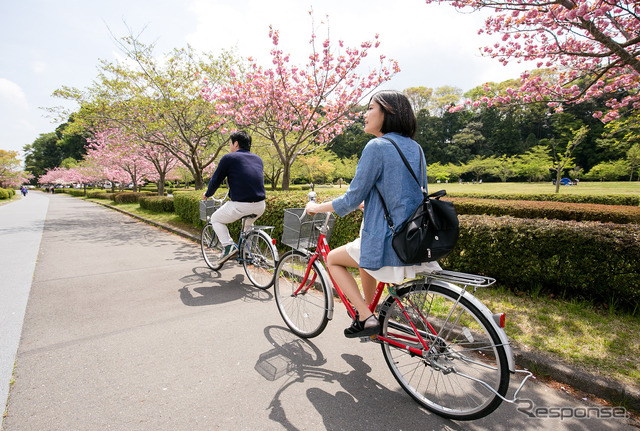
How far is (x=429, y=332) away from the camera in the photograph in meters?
2.04

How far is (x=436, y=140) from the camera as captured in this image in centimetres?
5938

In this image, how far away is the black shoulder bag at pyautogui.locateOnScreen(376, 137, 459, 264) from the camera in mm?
1740

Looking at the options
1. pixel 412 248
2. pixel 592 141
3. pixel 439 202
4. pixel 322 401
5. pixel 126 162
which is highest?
pixel 592 141

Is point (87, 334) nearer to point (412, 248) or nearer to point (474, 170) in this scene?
point (412, 248)

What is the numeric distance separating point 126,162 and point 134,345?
981 inches

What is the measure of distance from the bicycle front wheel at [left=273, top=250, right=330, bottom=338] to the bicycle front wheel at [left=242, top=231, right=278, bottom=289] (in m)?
0.89

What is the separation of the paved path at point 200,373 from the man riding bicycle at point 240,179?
114 centimetres

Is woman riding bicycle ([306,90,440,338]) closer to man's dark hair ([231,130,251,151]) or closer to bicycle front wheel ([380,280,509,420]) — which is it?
bicycle front wheel ([380,280,509,420])

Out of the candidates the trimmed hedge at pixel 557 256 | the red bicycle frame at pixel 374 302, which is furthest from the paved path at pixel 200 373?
the trimmed hedge at pixel 557 256

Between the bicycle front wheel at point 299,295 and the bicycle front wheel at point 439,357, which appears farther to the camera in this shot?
the bicycle front wheel at point 299,295

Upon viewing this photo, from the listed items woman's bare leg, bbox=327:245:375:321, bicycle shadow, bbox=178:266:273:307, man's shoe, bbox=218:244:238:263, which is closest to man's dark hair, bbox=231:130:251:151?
man's shoe, bbox=218:244:238:263

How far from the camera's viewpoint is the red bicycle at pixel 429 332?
1.77m

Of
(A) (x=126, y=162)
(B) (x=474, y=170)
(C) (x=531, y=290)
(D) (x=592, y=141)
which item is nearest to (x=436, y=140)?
(B) (x=474, y=170)

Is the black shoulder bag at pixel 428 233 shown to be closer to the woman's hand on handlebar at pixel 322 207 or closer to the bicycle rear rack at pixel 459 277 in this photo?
the bicycle rear rack at pixel 459 277
